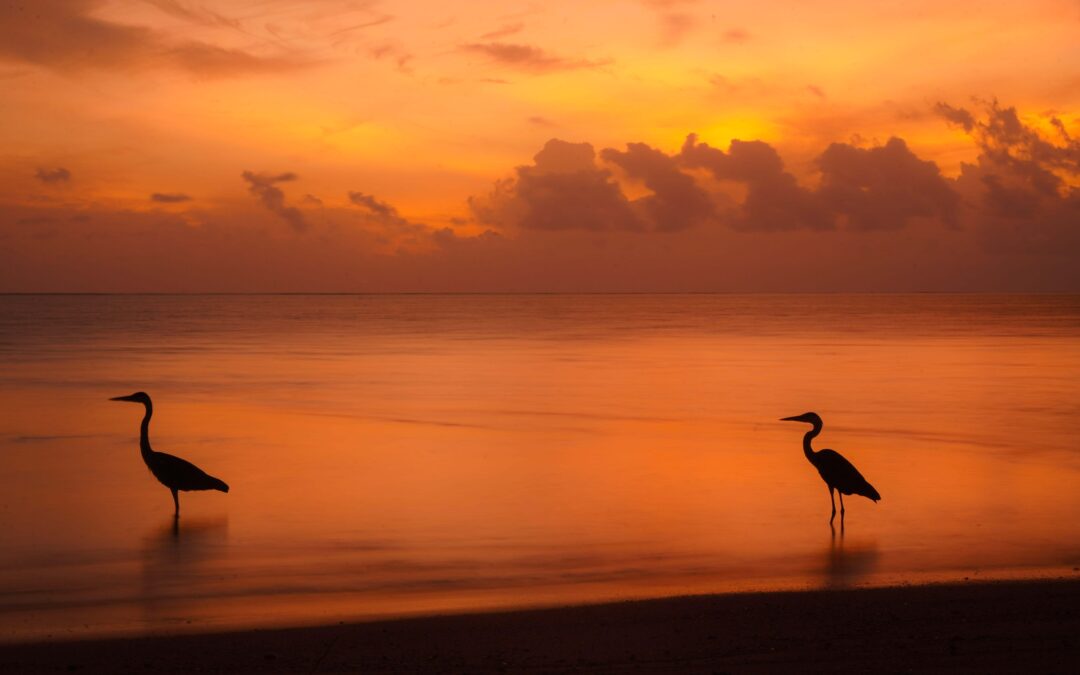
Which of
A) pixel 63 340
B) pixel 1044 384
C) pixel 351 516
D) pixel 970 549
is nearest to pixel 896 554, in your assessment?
pixel 970 549

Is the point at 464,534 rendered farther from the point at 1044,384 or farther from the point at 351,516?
the point at 1044,384

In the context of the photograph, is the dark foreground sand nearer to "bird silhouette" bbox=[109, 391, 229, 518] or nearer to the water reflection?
the water reflection

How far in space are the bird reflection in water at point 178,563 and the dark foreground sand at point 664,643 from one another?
3.75 feet

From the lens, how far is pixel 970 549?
10.0 meters

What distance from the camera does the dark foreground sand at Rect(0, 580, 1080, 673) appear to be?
6215mm

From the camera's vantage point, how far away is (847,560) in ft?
31.5

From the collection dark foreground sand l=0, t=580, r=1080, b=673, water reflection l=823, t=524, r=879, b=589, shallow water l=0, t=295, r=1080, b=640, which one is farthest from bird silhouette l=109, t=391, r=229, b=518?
water reflection l=823, t=524, r=879, b=589

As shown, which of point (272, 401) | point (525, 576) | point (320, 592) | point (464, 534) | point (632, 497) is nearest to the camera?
point (320, 592)

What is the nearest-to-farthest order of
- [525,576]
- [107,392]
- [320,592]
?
1. [320,592]
2. [525,576]
3. [107,392]

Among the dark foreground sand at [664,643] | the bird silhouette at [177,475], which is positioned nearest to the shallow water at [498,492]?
the bird silhouette at [177,475]

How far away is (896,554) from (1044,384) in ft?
72.9

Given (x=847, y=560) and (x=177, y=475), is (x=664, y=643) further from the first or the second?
(x=177, y=475)

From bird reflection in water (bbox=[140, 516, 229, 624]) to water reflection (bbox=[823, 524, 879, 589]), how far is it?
483 centimetres

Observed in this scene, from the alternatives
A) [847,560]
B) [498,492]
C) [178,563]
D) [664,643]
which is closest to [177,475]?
[178,563]
